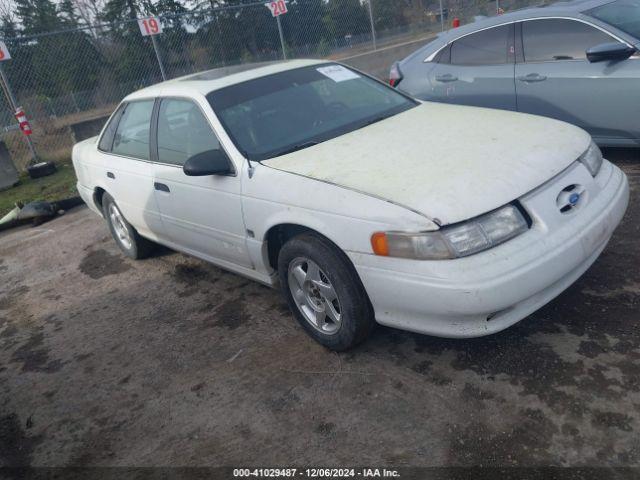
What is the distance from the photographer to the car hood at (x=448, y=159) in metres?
2.60

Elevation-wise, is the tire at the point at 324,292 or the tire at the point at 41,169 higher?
the tire at the point at 324,292

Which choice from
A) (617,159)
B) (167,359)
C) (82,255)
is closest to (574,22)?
(617,159)

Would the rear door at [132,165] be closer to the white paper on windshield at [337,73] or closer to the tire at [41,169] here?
the white paper on windshield at [337,73]

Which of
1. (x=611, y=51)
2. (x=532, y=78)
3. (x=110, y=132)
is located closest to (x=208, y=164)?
(x=110, y=132)

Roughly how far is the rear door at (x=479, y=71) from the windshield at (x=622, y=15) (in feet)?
2.51

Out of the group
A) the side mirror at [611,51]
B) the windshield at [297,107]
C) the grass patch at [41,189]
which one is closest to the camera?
the windshield at [297,107]

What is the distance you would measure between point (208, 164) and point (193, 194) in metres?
0.48

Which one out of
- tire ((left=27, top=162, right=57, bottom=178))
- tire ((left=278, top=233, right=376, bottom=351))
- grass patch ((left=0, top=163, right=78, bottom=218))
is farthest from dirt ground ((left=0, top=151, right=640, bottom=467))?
tire ((left=27, top=162, right=57, bottom=178))

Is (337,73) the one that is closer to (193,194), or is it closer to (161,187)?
(193,194)

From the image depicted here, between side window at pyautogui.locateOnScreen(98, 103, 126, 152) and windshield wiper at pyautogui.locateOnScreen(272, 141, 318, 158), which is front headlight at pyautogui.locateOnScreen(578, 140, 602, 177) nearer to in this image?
windshield wiper at pyautogui.locateOnScreen(272, 141, 318, 158)

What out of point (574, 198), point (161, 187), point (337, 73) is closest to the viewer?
point (574, 198)

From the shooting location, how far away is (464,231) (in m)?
2.52

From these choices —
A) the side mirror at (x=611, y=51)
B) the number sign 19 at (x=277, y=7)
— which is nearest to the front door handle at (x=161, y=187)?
the side mirror at (x=611, y=51)

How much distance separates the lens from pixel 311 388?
2936 mm
